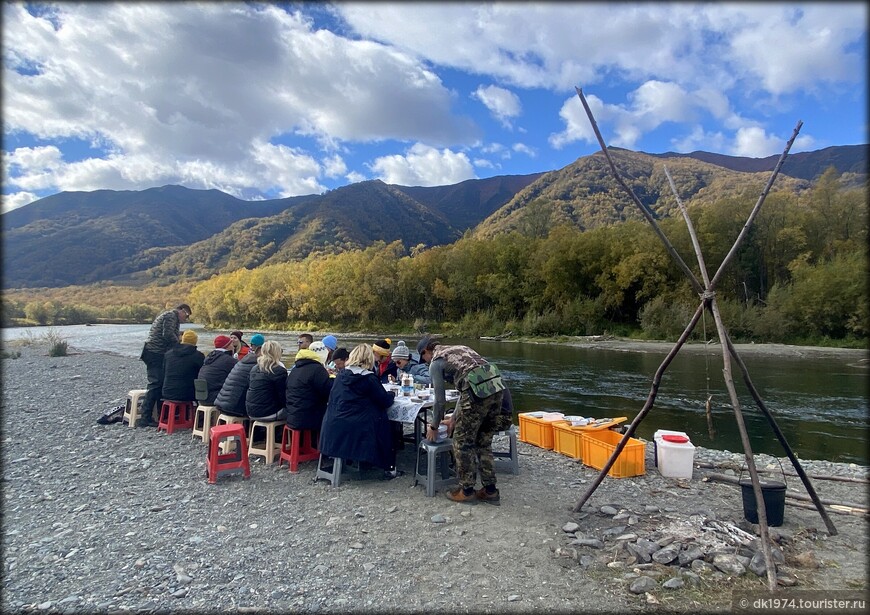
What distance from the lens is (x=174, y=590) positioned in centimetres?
353

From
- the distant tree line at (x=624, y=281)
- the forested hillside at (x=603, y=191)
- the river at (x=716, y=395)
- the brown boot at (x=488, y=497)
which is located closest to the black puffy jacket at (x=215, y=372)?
the brown boot at (x=488, y=497)

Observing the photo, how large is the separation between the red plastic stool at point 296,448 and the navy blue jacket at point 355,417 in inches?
30.2

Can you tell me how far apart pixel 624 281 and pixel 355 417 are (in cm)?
3803

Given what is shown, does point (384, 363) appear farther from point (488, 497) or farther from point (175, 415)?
point (175, 415)

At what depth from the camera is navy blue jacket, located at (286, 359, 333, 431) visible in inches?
240

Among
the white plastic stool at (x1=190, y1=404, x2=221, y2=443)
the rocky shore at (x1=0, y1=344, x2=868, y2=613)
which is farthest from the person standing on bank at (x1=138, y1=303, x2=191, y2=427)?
Answer: the rocky shore at (x1=0, y1=344, x2=868, y2=613)

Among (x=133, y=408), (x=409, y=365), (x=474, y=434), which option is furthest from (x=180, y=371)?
(x=474, y=434)

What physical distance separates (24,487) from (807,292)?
120 feet

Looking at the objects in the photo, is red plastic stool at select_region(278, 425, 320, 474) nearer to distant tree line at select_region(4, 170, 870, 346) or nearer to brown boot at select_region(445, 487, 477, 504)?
brown boot at select_region(445, 487, 477, 504)

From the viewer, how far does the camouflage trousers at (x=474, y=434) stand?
4949 mm

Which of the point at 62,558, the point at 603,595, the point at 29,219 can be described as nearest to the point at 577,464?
the point at 603,595

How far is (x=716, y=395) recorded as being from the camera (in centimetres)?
1554

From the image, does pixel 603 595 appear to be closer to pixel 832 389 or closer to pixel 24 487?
pixel 24 487

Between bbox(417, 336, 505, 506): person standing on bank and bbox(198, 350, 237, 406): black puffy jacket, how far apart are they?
3.79 meters
